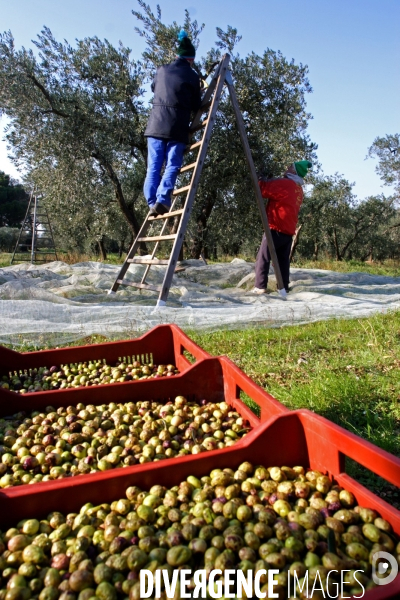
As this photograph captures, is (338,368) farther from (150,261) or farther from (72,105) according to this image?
(72,105)

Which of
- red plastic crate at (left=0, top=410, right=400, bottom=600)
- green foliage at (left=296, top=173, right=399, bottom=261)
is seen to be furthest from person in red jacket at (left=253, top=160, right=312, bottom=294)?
green foliage at (left=296, top=173, right=399, bottom=261)

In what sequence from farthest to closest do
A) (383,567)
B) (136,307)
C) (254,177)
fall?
1. (254,177)
2. (136,307)
3. (383,567)

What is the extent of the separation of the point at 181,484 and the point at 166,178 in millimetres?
3891

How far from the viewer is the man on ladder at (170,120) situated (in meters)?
4.73

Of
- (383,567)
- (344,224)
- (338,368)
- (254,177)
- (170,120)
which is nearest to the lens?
(383,567)

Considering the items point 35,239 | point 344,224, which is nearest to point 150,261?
point 35,239

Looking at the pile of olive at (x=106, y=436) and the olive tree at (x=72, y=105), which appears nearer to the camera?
the pile of olive at (x=106, y=436)

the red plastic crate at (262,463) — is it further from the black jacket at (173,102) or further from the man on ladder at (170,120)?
the black jacket at (173,102)

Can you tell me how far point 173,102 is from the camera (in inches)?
186

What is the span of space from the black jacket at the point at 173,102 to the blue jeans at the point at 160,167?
0.33 feet

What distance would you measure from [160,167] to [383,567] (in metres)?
4.51

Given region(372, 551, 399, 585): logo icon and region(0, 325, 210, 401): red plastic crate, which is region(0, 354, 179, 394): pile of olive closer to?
region(0, 325, 210, 401): red plastic crate

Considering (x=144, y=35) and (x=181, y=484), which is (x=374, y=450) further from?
(x=144, y=35)

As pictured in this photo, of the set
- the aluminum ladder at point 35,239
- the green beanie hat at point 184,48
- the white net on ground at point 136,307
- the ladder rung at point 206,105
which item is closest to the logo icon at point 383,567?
the white net on ground at point 136,307
